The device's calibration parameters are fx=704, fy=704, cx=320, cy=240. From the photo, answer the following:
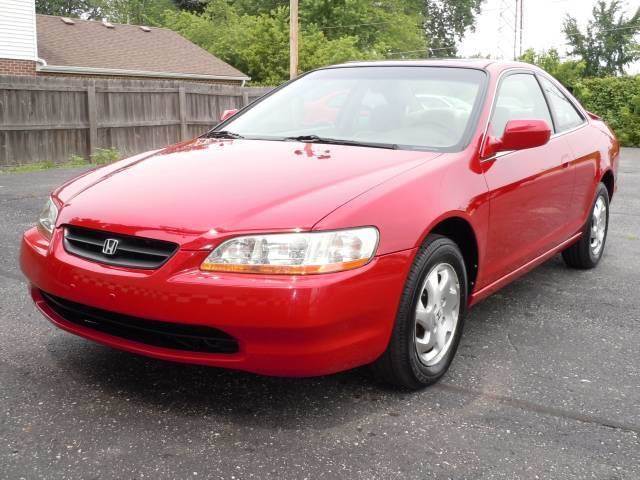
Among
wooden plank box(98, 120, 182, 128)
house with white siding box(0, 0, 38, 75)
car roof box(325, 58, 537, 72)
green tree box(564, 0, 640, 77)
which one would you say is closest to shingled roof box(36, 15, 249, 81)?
house with white siding box(0, 0, 38, 75)

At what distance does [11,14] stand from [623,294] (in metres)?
18.0

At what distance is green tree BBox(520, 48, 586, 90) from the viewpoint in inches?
974

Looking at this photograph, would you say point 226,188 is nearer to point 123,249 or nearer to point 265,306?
point 123,249

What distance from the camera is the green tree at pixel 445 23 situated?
6350cm

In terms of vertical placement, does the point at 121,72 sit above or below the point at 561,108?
above

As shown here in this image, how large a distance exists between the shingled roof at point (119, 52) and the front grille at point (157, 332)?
20171 millimetres

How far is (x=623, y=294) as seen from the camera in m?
4.86

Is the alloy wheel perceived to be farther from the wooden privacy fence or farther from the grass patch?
the wooden privacy fence

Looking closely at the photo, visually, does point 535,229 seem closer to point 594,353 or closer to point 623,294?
point 594,353

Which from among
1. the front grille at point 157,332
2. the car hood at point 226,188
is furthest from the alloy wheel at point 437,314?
the front grille at point 157,332

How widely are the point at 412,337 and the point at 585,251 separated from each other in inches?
112

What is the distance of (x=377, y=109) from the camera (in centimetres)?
393

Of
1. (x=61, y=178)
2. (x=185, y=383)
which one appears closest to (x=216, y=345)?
(x=185, y=383)

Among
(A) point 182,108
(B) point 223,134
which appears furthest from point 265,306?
(A) point 182,108
